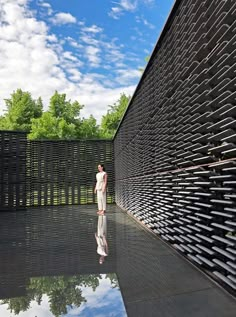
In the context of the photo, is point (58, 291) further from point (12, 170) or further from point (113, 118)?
point (113, 118)

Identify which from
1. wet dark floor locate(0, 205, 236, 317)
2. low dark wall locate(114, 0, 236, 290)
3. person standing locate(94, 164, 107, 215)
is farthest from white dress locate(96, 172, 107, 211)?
wet dark floor locate(0, 205, 236, 317)

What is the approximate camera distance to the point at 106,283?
305 centimetres

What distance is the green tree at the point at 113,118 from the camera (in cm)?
2644

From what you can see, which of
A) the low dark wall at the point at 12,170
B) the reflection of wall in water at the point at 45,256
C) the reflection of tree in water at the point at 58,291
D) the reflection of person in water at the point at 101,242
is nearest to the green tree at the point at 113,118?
the low dark wall at the point at 12,170

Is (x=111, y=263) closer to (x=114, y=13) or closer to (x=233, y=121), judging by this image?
(x=233, y=121)

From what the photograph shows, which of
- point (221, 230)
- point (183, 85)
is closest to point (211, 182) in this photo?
point (221, 230)

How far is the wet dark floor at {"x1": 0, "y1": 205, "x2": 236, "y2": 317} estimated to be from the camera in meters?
2.42

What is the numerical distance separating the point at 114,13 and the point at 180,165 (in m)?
16.5

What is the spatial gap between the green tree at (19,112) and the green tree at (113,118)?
6449 mm

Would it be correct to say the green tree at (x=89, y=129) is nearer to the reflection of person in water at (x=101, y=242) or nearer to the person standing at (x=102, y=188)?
the person standing at (x=102, y=188)

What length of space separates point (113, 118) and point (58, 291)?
24160 millimetres

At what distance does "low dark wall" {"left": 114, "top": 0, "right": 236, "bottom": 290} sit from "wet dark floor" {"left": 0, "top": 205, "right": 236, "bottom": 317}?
0.26 metres

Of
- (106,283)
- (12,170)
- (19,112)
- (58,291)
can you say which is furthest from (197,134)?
(19,112)

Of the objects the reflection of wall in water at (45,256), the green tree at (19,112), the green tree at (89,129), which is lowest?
the reflection of wall in water at (45,256)
